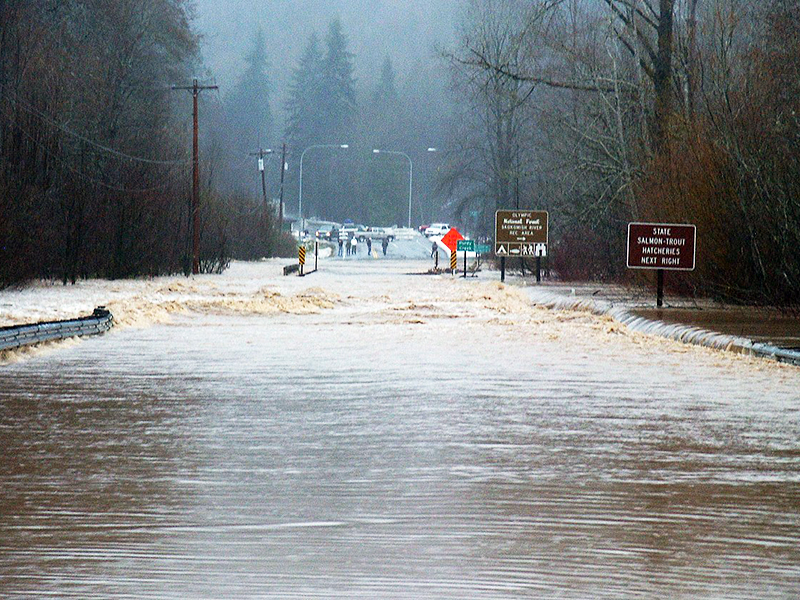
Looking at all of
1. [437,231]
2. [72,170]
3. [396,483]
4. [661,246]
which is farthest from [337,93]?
[396,483]

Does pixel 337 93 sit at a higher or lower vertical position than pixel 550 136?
higher

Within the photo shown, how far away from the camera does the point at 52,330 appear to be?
773 inches

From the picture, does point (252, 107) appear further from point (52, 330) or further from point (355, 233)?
point (52, 330)

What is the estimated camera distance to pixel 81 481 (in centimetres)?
901

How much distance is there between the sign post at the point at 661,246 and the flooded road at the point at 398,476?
8.58 meters

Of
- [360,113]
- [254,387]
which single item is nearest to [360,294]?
[254,387]

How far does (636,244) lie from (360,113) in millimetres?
148052

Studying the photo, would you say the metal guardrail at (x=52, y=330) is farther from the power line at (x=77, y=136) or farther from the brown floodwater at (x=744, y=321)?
the power line at (x=77, y=136)

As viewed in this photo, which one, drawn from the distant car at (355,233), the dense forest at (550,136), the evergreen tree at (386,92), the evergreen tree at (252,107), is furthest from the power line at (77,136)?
the evergreen tree at (252,107)

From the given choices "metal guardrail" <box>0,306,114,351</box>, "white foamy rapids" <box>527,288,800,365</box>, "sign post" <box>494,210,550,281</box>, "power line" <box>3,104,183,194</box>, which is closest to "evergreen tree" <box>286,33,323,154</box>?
"power line" <box>3,104,183,194</box>

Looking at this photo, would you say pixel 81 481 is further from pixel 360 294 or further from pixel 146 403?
pixel 360 294

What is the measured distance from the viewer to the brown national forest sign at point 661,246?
26828 mm

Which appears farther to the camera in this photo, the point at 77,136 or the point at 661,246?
the point at 77,136

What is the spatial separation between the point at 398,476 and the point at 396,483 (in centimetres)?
27
